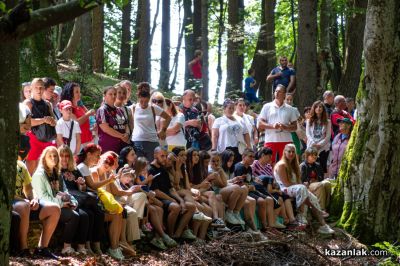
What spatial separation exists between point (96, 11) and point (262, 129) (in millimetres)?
10502

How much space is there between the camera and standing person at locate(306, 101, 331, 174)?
15.4m

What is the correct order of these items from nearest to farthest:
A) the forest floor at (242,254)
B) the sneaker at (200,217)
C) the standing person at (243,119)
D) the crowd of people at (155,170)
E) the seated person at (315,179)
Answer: the crowd of people at (155,170)
the forest floor at (242,254)
the sneaker at (200,217)
the seated person at (315,179)
the standing person at (243,119)

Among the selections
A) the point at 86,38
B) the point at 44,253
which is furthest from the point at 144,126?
the point at 86,38

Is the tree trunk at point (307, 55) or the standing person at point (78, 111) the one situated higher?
the tree trunk at point (307, 55)

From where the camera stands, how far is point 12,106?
257 inches

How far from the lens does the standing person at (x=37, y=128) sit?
414 inches

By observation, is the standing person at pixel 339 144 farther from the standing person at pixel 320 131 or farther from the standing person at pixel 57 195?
the standing person at pixel 57 195

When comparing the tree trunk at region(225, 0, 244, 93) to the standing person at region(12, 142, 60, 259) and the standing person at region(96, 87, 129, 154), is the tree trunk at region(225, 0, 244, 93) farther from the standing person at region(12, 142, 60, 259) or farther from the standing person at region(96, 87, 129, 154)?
the standing person at region(12, 142, 60, 259)

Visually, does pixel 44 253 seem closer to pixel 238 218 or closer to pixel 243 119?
pixel 238 218

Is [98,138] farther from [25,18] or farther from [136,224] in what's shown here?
[25,18]

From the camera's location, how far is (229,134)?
1399 cm

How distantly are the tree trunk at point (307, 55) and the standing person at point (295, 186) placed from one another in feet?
21.0

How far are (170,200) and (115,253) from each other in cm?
151

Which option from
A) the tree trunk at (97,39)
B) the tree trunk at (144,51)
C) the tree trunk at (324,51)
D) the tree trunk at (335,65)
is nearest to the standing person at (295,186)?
the tree trunk at (324,51)
